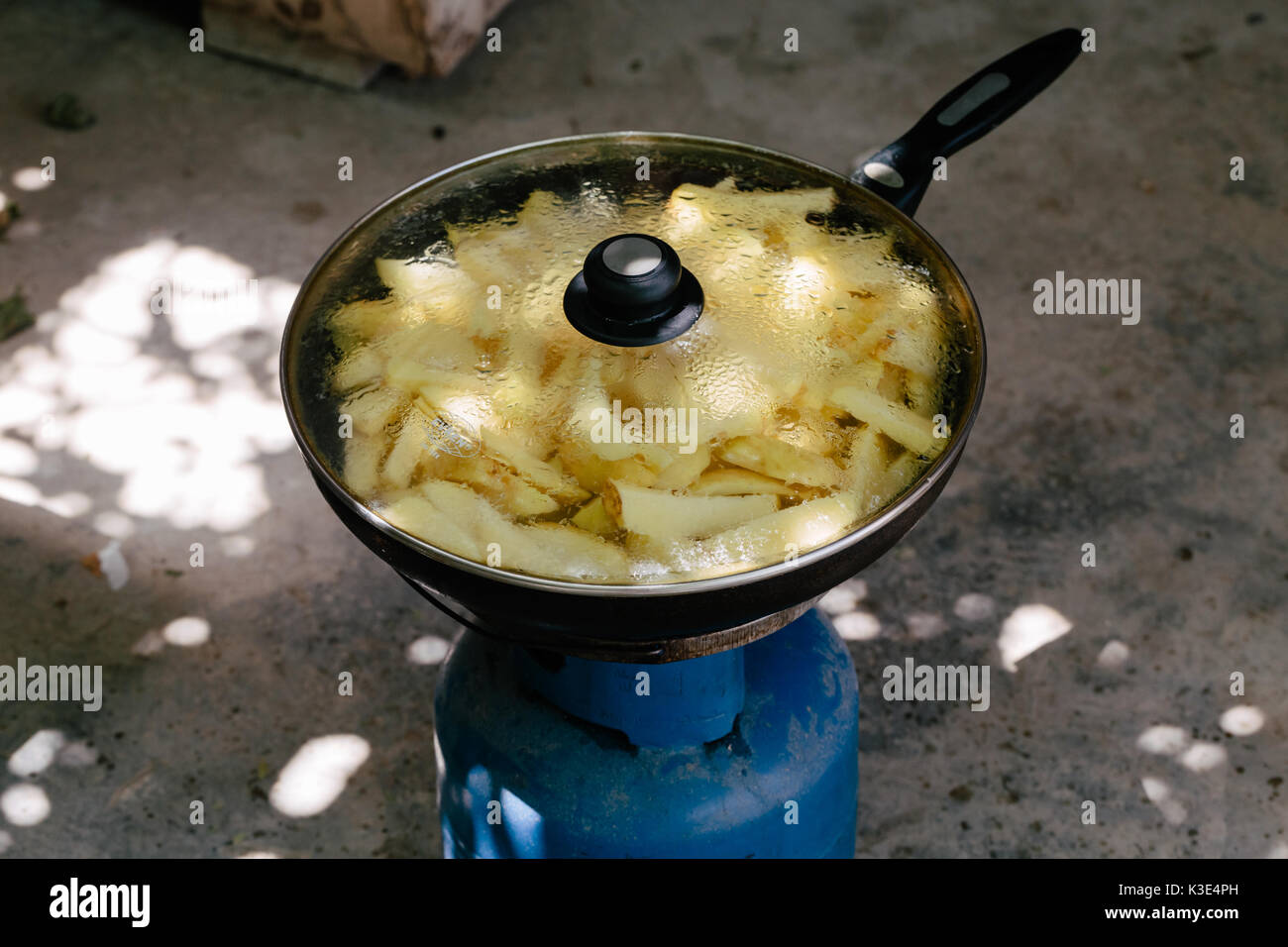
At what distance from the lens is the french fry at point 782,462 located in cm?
161

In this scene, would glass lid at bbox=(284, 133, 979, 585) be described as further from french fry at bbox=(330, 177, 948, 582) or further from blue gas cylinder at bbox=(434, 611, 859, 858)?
blue gas cylinder at bbox=(434, 611, 859, 858)

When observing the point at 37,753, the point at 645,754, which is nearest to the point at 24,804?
the point at 37,753

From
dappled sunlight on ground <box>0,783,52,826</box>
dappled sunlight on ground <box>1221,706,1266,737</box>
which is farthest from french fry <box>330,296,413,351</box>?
dappled sunlight on ground <box>1221,706,1266,737</box>

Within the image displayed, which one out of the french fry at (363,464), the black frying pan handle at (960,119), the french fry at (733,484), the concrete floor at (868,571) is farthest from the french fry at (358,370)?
the concrete floor at (868,571)

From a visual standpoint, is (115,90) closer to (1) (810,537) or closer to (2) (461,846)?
(2) (461,846)

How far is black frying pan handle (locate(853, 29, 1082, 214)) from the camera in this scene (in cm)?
203

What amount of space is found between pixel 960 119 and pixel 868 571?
5.23 ft

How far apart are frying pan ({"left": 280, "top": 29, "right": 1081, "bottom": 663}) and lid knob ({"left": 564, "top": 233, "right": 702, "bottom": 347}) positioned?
0.39m

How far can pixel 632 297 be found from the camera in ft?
5.53

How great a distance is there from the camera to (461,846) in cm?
238

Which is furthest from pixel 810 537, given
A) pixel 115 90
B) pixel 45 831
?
pixel 115 90

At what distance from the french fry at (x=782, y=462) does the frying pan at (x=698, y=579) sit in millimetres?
95

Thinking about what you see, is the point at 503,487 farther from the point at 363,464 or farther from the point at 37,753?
the point at 37,753

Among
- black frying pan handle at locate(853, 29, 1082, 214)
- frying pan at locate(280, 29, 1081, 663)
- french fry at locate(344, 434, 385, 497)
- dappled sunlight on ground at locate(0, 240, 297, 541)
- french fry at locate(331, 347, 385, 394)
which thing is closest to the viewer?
frying pan at locate(280, 29, 1081, 663)
